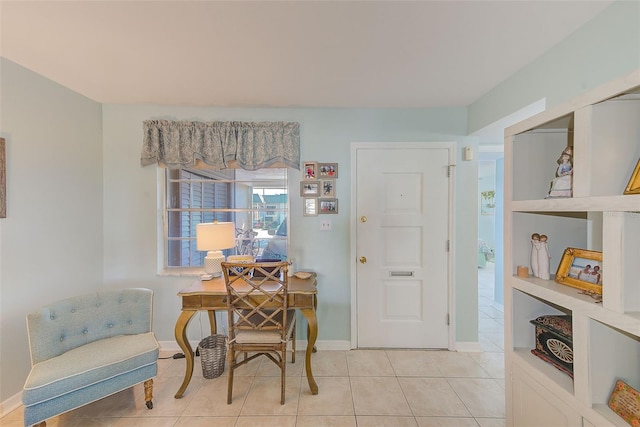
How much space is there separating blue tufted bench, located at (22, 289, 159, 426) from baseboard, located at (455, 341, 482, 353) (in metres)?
2.67

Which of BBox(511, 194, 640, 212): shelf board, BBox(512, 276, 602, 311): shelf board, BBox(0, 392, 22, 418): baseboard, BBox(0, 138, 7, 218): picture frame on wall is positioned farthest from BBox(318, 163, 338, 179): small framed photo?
BBox(0, 392, 22, 418): baseboard

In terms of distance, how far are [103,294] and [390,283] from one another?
245 cm

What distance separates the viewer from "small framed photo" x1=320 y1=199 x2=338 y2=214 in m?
2.50

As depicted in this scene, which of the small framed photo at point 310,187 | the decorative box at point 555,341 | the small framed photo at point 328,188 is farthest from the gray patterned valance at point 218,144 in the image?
the decorative box at point 555,341

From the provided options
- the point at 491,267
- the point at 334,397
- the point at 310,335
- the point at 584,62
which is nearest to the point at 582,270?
the point at 584,62

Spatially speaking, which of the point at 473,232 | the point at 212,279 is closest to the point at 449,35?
the point at 473,232

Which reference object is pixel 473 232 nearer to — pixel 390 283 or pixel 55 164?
pixel 390 283

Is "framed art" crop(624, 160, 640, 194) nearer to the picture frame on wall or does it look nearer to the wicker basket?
the wicker basket

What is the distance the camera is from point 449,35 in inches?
56.8

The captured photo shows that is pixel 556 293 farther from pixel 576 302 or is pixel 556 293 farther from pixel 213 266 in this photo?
pixel 213 266

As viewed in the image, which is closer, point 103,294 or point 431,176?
point 103,294

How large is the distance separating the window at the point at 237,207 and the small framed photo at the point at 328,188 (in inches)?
15.1

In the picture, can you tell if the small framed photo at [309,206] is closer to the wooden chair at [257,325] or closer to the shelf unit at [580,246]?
the wooden chair at [257,325]

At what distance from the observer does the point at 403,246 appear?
2.51 meters
